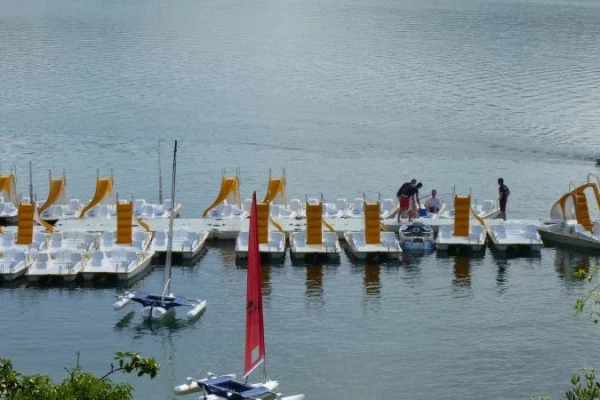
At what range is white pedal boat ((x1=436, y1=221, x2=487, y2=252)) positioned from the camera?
53.2m

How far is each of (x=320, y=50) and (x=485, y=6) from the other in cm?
6215

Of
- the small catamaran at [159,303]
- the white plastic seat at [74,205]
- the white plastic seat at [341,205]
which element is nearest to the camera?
the small catamaran at [159,303]

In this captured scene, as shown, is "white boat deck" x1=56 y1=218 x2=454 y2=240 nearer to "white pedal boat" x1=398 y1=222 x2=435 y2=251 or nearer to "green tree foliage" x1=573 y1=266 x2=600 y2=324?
"white pedal boat" x1=398 y1=222 x2=435 y2=251

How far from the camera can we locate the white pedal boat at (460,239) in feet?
174

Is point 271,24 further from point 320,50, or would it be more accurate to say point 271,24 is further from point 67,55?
point 67,55

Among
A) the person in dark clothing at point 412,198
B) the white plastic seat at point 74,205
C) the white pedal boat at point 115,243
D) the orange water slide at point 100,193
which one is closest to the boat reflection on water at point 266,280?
the white pedal boat at point 115,243

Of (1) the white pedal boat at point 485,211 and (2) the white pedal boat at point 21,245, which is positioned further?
(1) the white pedal boat at point 485,211

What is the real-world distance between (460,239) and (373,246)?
4084mm

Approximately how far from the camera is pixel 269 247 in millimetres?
51750

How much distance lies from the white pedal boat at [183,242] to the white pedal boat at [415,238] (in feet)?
28.2

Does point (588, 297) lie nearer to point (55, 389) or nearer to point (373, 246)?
point (55, 389)

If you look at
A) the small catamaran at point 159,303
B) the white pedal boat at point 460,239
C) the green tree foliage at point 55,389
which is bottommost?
the small catamaran at point 159,303

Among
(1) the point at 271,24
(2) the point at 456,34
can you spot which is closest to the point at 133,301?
(2) the point at 456,34

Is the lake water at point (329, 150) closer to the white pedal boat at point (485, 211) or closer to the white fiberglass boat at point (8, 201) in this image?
the white pedal boat at point (485, 211)
